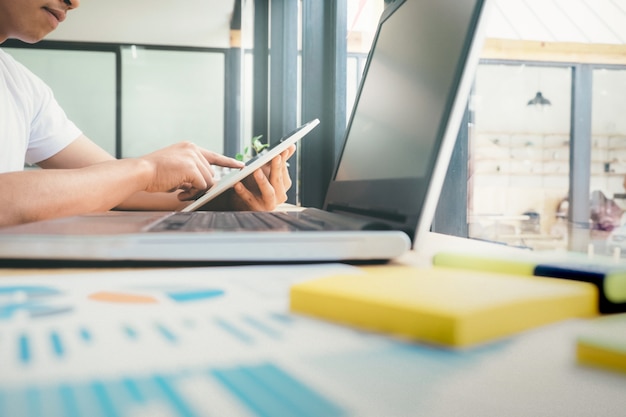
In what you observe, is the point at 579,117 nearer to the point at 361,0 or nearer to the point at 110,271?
the point at 361,0

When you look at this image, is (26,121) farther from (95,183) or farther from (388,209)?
(388,209)

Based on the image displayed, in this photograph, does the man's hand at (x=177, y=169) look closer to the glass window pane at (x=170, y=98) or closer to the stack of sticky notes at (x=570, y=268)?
the stack of sticky notes at (x=570, y=268)

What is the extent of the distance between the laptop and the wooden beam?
286 cm

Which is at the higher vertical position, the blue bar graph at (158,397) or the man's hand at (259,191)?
Result: the man's hand at (259,191)

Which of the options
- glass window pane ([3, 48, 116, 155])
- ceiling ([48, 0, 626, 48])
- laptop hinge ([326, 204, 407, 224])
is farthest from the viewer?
glass window pane ([3, 48, 116, 155])

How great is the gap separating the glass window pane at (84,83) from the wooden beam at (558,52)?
13.6ft

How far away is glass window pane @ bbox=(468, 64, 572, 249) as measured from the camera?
13.8 ft

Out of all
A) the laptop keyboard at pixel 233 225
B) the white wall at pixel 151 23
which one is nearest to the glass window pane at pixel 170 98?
the white wall at pixel 151 23

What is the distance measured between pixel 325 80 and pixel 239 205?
0.89 metres

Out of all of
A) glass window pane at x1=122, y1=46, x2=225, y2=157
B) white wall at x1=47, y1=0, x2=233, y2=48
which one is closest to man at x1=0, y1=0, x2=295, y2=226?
white wall at x1=47, y1=0, x2=233, y2=48

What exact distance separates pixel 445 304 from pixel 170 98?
6.10 meters

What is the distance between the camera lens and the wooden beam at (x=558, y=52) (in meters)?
3.48

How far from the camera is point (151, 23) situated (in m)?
5.64

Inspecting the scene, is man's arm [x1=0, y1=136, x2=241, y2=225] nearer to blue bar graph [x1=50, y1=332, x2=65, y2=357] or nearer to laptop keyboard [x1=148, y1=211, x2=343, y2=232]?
laptop keyboard [x1=148, y1=211, x2=343, y2=232]
